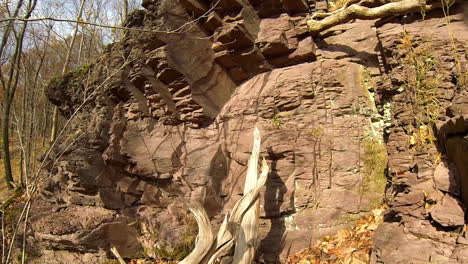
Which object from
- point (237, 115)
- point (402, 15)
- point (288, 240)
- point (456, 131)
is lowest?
point (288, 240)

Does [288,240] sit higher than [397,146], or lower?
lower

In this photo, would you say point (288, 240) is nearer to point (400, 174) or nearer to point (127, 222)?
point (400, 174)

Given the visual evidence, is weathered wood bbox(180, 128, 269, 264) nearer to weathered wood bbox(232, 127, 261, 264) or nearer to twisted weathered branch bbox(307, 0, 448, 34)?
weathered wood bbox(232, 127, 261, 264)

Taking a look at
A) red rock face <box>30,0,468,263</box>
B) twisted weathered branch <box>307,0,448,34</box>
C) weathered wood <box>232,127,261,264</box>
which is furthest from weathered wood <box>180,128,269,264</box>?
twisted weathered branch <box>307,0,448,34</box>

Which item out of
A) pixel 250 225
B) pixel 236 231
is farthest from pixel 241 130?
pixel 236 231

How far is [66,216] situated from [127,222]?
4.02 feet

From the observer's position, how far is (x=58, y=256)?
6.66 meters

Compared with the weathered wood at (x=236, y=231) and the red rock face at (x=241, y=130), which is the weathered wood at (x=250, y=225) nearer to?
the weathered wood at (x=236, y=231)

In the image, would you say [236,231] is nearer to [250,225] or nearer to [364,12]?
[250,225]

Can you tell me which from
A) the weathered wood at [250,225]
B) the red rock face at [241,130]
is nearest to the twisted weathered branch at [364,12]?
the red rock face at [241,130]

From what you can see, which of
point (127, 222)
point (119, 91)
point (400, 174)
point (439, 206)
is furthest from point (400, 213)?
point (119, 91)

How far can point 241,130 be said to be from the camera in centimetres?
658

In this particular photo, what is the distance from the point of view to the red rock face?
5.32 metres

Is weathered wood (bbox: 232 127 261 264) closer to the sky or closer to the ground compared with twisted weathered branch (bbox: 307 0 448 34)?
closer to the ground
